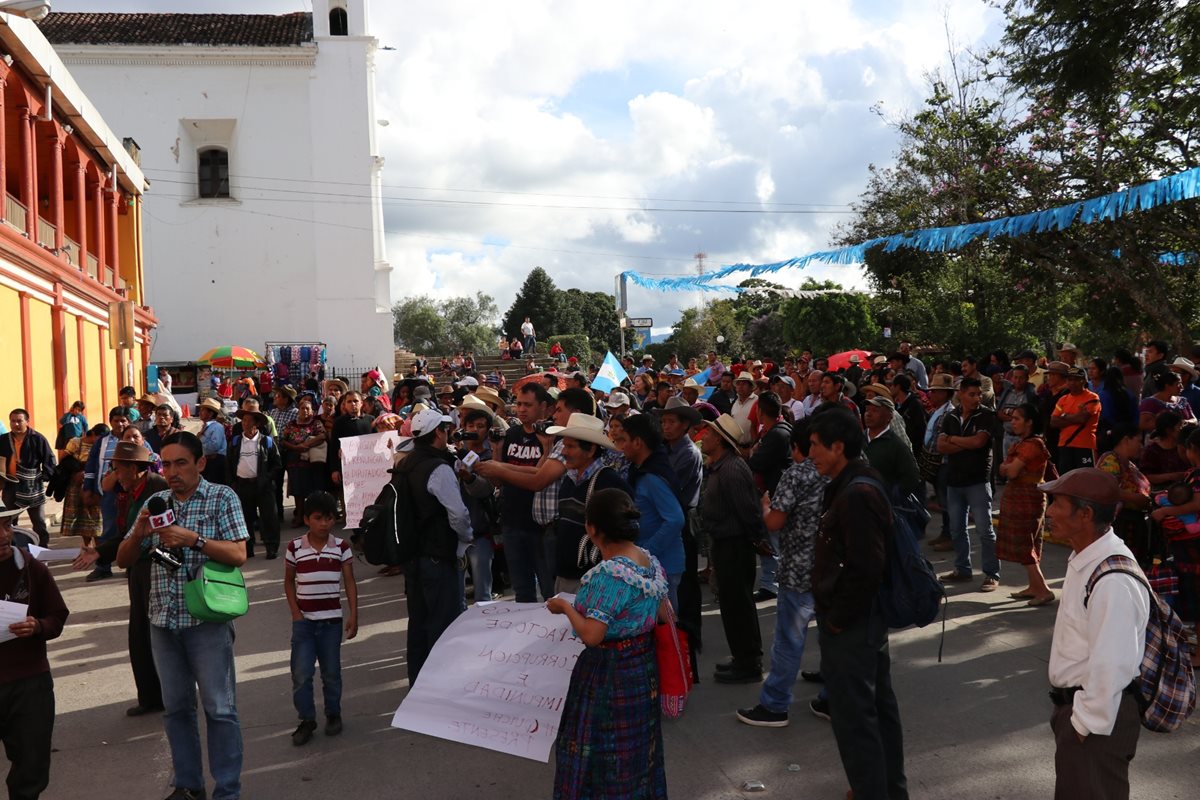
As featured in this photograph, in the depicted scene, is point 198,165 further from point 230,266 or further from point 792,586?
point 792,586

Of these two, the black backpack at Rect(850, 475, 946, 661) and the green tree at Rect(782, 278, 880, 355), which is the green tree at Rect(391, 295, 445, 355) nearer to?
the green tree at Rect(782, 278, 880, 355)

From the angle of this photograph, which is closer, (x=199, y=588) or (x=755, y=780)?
(x=199, y=588)

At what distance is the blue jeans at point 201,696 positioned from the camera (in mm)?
4551

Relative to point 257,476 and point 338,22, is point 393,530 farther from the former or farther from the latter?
point 338,22

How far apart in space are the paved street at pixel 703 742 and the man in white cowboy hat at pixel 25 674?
0.85 metres

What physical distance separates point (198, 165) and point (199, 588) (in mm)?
40737

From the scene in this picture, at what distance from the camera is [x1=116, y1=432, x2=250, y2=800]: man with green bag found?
4.51 metres

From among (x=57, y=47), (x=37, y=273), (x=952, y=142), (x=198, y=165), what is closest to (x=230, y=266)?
(x=198, y=165)

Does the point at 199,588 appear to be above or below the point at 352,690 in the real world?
above

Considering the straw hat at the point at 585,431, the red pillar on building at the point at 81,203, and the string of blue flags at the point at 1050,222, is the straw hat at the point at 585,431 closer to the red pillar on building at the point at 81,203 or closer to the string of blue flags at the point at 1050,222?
the string of blue flags at the point at 1050,222

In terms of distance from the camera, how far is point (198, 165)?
40.9m

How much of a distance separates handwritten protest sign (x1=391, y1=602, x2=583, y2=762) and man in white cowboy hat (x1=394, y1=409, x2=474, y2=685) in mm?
978

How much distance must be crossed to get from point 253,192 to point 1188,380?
123ft

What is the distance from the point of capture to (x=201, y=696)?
4621 mm
